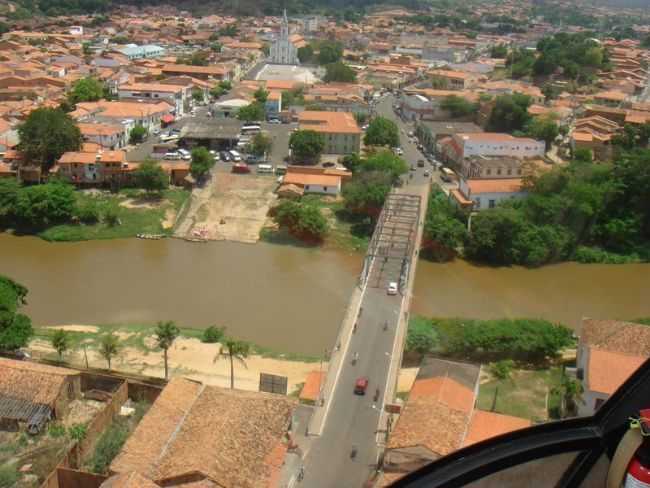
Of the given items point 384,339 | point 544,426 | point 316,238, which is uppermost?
point 544,426

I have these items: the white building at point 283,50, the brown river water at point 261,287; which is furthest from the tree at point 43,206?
the white building at point 283,50

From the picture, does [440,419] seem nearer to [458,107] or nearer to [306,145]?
[306,145]

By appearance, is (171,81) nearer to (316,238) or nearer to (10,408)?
(316,238)

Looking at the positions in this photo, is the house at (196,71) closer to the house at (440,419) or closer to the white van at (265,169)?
the white van at (265,169)

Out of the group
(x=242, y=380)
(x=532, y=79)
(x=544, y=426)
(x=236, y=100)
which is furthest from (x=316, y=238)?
(x=532, y=79)

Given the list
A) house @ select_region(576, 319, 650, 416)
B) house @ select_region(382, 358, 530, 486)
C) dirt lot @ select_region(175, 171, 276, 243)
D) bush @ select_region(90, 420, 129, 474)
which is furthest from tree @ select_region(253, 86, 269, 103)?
bush @ select_region(90, 420, 129, 474)

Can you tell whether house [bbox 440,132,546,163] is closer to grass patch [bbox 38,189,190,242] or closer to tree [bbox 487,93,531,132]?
tree [bbox 487,93,531,132]

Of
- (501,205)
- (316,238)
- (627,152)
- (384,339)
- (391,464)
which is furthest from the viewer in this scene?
(627,152)
